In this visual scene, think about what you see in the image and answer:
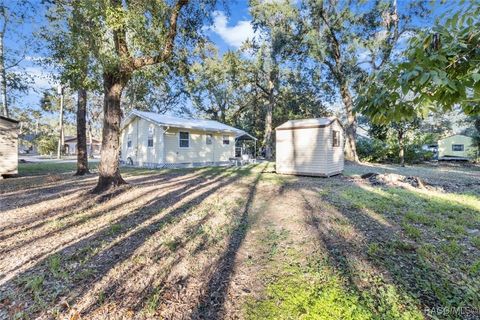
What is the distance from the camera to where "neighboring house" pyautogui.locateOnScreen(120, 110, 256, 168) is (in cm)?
1462

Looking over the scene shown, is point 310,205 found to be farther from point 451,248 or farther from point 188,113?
point 188,113

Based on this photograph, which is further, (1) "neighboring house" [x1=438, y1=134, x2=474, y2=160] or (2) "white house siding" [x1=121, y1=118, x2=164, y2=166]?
(1) "neighboring house" [x1=438, y1=134, x2=474, y2=160]

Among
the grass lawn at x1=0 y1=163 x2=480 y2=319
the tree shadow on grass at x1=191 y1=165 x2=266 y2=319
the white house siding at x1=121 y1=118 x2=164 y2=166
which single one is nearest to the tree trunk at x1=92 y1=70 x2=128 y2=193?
the grass lawn at x1=0 y1=163 x2=480 y2=319

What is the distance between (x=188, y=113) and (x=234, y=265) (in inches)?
1188

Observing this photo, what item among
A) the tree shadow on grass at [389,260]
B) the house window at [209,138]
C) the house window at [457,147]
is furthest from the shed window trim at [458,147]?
the tree shadow on grass at [389,260]

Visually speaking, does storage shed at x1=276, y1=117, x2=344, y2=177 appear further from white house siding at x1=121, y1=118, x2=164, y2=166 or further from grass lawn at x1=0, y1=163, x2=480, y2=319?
white house siding at x1=121, y1=118, x2=164, y2=166

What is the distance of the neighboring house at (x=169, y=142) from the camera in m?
14.6

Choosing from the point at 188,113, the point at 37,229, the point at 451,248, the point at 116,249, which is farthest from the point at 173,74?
the point at 188,113

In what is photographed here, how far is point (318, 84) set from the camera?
23062mm

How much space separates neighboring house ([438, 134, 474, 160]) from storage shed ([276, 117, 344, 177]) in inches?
857

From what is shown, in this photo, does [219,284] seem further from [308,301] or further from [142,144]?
[142,144]

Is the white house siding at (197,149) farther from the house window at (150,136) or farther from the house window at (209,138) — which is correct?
the house window at (150,136)

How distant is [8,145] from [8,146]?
1.9 inches

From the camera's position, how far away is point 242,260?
3.20m
